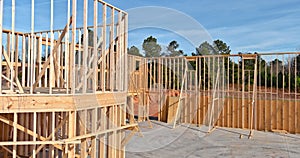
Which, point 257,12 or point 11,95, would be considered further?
point 257,12

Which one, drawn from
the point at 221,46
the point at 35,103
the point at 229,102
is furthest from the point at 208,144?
the point at 221,46

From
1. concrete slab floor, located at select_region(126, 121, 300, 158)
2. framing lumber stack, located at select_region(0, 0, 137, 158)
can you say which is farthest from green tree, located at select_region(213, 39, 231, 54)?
framing lumber stack, located at select_region(0, 0, 137, 158)

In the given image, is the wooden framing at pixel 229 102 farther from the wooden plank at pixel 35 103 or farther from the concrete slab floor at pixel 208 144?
the wooden plank at pixel 35 103

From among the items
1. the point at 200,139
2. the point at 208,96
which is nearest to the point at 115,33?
the point at 200,139

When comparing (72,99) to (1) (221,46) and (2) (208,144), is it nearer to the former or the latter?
(2) (208,144)

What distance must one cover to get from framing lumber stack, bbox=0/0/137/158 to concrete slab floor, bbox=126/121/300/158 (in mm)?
1692

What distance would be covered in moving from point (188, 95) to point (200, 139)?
3.41 m

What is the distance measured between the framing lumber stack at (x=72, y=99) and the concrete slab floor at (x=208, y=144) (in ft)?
5.55

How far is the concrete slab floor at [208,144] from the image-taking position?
6.37 metres

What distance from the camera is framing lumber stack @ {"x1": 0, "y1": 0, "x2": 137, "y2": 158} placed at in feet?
11.4

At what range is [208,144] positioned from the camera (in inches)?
292

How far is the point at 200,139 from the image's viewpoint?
805 centimetres

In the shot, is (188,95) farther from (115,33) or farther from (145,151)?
(115,33)

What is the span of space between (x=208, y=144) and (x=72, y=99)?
16.2ft
